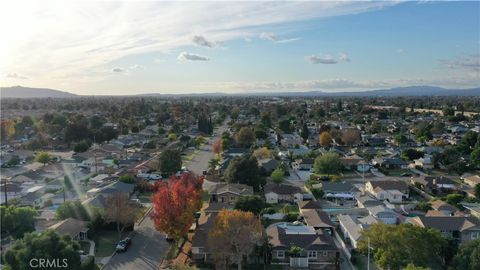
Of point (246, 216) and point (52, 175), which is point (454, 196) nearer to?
point (246, 216)

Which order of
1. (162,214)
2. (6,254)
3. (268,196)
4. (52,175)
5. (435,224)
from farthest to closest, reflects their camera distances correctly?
(52,175) < (268,196) < (435,224) < (162,214) < (6,254)

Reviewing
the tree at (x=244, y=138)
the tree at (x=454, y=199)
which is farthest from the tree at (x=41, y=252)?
the tree at (x=244, y=138)

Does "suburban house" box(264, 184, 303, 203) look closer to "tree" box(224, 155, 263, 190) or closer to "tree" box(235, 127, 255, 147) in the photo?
"tree" box(224, 155, 263, 190)

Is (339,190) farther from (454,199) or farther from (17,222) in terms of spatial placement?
(17,222)

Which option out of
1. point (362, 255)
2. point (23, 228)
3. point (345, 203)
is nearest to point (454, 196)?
point (345, 203)

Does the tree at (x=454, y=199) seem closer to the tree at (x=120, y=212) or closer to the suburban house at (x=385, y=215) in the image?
the suburban house at (x=385, y=215)

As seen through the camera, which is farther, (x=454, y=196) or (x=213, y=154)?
(x=213, y=154)

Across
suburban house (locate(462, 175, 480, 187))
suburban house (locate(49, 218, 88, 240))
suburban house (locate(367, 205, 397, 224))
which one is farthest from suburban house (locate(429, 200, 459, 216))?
suburban house (locate(49, 218, 88, 240))
